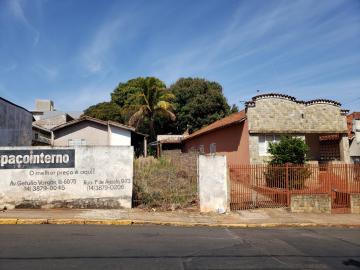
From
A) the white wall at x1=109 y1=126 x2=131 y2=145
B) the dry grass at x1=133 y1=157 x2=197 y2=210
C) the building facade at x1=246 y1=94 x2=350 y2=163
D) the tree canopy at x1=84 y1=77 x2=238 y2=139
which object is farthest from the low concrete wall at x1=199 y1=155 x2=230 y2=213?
the tree canopy at x1=84 y1=77 x2=238 y2=139

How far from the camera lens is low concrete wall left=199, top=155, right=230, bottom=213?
13.7 m

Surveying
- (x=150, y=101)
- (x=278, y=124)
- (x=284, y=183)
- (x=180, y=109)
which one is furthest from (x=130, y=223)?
(x=180, y=109)

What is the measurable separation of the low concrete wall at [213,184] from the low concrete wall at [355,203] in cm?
545

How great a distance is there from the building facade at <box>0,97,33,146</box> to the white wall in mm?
7110

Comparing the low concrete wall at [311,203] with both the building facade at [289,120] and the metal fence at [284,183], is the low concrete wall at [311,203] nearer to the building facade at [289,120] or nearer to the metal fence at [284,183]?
the metal fence at [284,183]

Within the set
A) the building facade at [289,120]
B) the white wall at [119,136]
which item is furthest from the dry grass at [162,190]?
the white wall at [119,136]

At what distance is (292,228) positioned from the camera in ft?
39.8

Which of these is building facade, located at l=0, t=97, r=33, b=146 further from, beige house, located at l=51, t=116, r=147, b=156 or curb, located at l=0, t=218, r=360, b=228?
curb, located at l=0, t=218, r=360, b=228

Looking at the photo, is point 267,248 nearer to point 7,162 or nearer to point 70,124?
point 7,162

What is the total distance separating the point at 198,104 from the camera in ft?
148

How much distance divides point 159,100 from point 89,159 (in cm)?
2504

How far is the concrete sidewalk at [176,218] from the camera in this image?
11.3m

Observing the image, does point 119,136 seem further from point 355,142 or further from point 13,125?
point 355,142

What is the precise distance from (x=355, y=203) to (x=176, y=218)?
787cm
